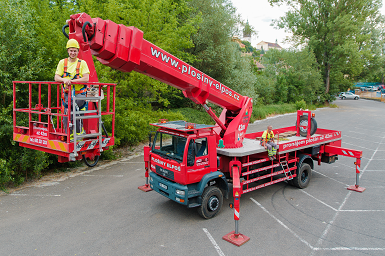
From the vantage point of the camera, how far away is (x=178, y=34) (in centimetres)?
1399

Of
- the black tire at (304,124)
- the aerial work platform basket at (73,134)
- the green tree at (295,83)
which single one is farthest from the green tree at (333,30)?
the aerial work platform basket at (73,134)

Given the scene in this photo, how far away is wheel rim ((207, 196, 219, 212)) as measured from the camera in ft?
23.2

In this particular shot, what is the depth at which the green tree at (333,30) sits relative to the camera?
34844mm

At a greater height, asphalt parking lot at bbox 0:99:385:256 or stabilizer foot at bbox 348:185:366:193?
stabilizer foot at bbox 348:185:366:193

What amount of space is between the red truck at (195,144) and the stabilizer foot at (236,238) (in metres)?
0.02

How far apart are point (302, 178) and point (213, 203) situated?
13.6 feet

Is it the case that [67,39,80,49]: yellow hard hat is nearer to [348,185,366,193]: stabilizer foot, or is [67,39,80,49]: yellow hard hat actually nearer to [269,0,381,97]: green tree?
[348,185,366,193]: stabilizer foot

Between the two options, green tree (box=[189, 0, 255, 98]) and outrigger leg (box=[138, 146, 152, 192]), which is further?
green tree (box=[189, 0, 255, 98])

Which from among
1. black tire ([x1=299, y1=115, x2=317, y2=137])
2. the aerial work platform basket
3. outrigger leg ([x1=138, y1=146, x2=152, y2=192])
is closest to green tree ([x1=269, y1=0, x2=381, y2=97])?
black tire ([x1=299, y1=115, x2=317, y2=137])

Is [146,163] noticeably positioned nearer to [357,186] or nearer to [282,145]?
[282,145]

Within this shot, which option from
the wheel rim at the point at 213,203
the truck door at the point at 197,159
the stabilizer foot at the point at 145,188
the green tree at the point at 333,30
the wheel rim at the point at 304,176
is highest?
the green tree at the point at 333,30

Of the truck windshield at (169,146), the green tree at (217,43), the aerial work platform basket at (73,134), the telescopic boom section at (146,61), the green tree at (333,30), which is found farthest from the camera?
the green tree at (333,30)

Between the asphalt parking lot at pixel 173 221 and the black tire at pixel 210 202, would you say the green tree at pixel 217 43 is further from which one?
the black tire at pixel 210 202

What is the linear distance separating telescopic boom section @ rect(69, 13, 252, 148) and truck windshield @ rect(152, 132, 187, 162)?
4.36ft
